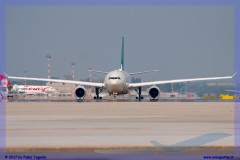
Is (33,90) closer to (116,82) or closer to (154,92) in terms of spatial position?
(116,82)

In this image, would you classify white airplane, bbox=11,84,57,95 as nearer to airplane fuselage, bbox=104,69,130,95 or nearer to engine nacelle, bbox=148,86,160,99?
airplane fuselage, bbox=104,69,130,95

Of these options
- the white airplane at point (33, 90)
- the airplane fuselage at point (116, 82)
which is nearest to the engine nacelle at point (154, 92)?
the airplane fuselage at point (116, 82)

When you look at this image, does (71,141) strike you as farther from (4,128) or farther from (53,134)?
(4,128)

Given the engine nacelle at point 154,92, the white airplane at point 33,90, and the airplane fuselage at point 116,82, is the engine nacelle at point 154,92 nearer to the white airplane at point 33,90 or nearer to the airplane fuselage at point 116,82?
the airplane fuselage at point 116,82

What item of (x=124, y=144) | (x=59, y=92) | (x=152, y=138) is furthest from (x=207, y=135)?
(x=59, y=92)

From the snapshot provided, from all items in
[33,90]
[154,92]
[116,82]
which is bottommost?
[154,92]

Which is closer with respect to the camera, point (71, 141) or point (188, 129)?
point (71, 141)

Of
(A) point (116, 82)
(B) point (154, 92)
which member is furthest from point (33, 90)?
(B) point (154, 92)

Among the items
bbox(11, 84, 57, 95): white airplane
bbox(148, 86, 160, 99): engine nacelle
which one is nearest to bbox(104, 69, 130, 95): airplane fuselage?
bbox(148, 86, 160, 99): engine nacelle

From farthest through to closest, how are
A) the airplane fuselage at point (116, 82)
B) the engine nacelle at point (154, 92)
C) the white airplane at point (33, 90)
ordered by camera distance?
the white airplane at point (33, 90) < the engine nacelle at point (154, 92) < the airplane fuselage at point (116, 82)

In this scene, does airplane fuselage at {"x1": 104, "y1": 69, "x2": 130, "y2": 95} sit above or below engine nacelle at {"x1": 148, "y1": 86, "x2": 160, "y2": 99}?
above

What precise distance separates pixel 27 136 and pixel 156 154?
6776 millimetres

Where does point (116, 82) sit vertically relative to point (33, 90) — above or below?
above

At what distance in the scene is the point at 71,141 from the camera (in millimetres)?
18062
